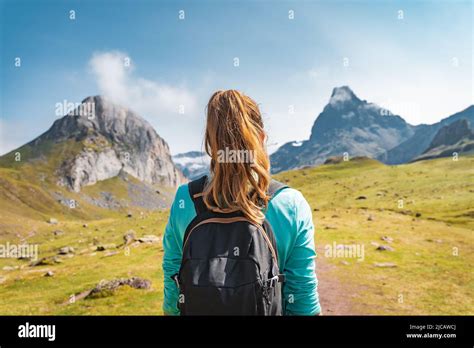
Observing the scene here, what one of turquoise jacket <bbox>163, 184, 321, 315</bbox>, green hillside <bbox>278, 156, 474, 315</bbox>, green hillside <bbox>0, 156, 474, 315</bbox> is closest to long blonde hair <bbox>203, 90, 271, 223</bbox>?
turquoise jacket <bbox>163, 184, 321, 315</bbox>

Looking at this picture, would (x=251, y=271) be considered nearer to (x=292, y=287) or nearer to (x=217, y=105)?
(x=292, y=287)

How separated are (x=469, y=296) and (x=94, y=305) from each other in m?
28.9

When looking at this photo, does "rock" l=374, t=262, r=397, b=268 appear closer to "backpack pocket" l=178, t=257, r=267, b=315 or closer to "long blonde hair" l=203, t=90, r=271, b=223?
"backpack pocket" l=178, t=257, r=267, b=315

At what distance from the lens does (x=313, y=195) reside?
137000 millimetres

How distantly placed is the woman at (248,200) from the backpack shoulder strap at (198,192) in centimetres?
2
